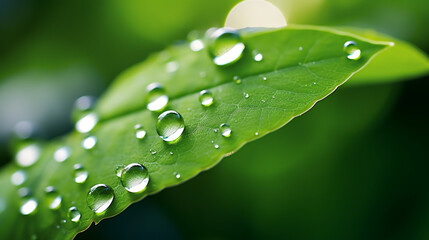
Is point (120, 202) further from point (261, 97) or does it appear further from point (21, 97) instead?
point (21, 97)

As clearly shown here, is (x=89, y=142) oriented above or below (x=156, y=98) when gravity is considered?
below

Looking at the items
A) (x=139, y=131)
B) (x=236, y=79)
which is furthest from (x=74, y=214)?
(x=236, y=79)

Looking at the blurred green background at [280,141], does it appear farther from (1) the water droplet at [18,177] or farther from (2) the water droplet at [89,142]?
(2) the water droplet at [89,142]

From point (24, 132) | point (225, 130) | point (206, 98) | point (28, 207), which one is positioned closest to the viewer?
point (225, 130)

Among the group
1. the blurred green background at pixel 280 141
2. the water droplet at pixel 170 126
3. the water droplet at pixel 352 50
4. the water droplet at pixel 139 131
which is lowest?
the blurred green background at pixel 280 141

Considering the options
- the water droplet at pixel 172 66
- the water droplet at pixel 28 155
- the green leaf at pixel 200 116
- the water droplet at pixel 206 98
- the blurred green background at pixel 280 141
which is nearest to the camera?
the green leaf at pixel 200 116

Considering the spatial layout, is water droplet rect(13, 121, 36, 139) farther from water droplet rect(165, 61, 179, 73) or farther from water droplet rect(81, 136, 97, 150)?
water droplet rect(165, 61, 179, 73)

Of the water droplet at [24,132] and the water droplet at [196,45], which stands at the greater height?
the water droplet at [196,45]

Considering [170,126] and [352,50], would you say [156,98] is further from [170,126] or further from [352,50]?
[352,50]

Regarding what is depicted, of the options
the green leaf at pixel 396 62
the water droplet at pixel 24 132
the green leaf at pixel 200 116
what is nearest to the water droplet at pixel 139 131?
the green leaf at pixel 200 116
